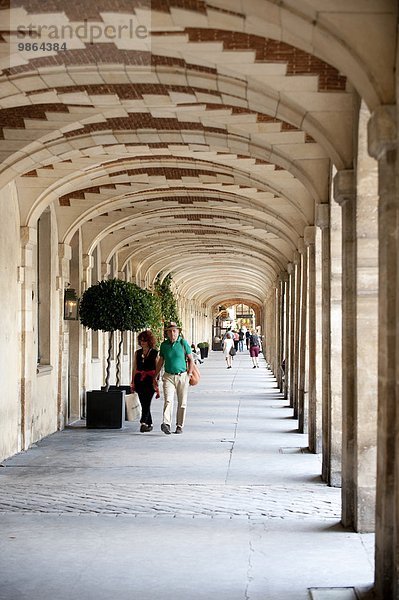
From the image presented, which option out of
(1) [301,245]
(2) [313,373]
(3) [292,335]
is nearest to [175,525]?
(2) [313,373]

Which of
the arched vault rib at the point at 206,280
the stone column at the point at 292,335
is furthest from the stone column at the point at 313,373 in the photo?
the arched vault rib at the point at 206,280

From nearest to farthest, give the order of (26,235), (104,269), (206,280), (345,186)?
(345,186) → (26,235) → (104,269) → (206,280)

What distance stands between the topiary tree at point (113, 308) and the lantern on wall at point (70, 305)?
0.32ft

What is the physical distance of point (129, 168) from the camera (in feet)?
35.8

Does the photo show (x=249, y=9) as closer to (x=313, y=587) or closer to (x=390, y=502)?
(x=390, y=502)

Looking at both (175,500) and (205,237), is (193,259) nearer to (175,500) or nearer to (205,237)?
(205,237)

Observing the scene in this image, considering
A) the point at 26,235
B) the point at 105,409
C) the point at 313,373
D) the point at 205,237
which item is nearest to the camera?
the point at 313,373

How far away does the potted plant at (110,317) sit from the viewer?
12.3 m

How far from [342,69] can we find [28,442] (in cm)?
670

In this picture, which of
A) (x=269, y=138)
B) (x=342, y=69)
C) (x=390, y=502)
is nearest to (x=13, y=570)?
(x=390, y=502)

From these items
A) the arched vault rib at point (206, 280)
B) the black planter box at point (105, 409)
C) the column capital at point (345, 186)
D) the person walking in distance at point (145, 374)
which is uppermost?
the arched vault rib at point (206, 280)

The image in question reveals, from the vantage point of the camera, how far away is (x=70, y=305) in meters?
Answer: 12.7

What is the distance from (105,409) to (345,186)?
7025 millimetres

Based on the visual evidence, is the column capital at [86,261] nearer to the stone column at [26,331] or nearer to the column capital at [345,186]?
the stone column at [26,331]
